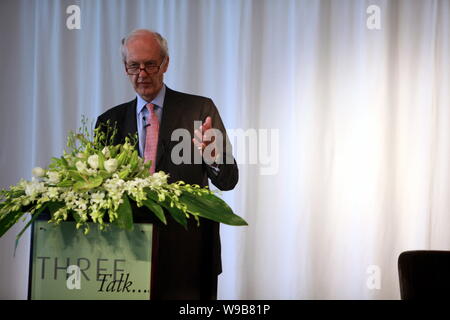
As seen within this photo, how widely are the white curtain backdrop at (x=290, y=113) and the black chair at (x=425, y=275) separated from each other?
7.02 ft

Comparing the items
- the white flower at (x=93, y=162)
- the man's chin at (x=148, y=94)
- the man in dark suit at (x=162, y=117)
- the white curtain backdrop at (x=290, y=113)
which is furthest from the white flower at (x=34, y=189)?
the white curtain backdrop at (x=290, y=113)

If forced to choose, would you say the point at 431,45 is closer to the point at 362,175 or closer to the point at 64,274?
the point at 362,175

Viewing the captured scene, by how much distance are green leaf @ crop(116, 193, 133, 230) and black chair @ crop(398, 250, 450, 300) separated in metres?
1.02

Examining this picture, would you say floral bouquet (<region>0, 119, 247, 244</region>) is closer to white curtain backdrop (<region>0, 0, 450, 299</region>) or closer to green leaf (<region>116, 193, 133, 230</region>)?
green leaf (<region>116, 193, 133, 230</region>)

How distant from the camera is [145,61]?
2.56m

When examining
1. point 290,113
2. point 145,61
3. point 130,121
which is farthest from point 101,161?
point 290,113

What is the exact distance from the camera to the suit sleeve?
251 cm

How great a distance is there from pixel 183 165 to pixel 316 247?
4.73ft

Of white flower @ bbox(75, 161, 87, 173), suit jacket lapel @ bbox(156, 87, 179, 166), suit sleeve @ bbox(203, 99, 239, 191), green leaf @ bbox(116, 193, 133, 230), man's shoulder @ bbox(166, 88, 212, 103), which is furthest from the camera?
man's shoulder @ bbox(166, 88, 212, 103)

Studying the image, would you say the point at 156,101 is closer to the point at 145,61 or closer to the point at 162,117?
the point at 162,117

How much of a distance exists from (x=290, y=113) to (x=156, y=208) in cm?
287

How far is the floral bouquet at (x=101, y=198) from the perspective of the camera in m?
0.97

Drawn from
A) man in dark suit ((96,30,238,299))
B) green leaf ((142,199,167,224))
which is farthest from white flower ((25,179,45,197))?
man in dark suit ((96,30,238,299))
